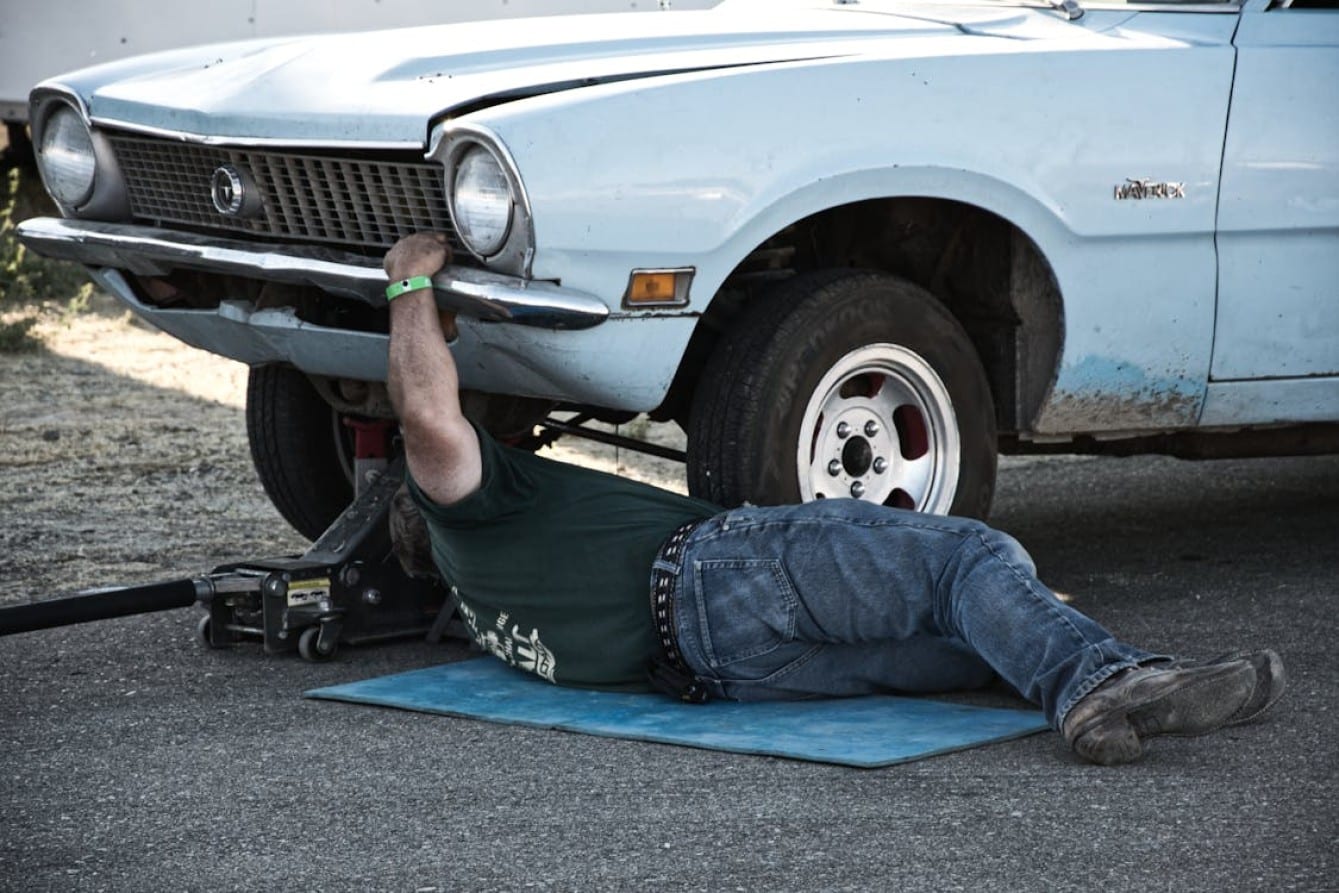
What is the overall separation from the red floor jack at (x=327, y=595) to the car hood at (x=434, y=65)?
91 centimetres

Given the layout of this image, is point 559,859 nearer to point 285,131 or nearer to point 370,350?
point 370,350

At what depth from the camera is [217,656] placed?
4.75 meters

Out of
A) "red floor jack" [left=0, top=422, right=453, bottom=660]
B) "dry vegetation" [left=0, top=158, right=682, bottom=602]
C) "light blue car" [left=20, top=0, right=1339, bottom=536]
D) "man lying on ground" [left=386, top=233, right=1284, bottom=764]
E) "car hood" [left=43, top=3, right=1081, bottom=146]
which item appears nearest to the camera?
"man lying on ground" [left=386, top=233, right=1284, bottom=764]

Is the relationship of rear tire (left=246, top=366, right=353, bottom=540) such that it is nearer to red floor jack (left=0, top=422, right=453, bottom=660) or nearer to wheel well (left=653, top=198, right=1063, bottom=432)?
red floor jack (left=0, top=422, right=453, bottom=660)

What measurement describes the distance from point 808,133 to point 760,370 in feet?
1.71

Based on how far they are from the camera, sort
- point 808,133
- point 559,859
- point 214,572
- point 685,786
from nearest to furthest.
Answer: point 559,859, point 685,786, point 808,133, point 214,572

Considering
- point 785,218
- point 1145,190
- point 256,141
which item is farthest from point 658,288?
point 1145,190

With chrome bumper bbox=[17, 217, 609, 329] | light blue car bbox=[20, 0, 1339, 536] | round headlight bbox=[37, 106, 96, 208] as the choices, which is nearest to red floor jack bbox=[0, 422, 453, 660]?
light blue car bbox=[20, 0, 1339, 536]

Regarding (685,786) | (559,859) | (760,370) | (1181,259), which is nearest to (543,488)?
(760,370)

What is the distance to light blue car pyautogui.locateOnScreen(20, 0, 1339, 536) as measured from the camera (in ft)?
13.8

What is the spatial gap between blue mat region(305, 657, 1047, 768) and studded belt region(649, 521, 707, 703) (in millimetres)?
38

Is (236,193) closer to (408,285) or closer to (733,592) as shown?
(408,285)

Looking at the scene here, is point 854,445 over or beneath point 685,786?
over

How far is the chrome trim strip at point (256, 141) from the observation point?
4304 millimetres
